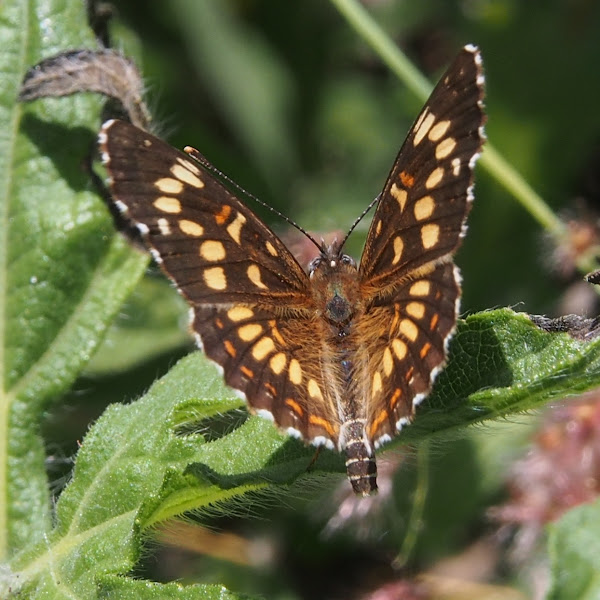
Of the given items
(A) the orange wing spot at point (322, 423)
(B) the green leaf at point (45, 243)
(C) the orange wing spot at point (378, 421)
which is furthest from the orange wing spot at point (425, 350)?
(B) the green leaf at point (45, 243)

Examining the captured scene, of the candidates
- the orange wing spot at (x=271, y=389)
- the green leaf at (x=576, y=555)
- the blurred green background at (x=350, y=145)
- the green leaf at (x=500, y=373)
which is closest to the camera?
the green leaf at (x=576, y=555)

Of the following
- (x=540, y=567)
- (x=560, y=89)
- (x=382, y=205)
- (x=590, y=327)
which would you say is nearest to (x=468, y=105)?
(x=382, y=205)

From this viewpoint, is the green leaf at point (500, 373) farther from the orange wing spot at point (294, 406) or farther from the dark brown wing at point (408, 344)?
the orange wing spot at point (294, 406)

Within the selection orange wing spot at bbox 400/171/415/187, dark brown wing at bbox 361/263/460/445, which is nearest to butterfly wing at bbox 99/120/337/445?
dark brown wing at bbox 361/263/460/445

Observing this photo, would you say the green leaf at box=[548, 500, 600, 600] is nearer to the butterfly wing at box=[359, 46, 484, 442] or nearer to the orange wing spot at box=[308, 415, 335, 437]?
the butterfly wing at box=[359, 46, 484, 442]

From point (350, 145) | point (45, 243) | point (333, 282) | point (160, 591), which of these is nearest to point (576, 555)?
point (160, 591)

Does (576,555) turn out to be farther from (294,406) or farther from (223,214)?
(223,214)

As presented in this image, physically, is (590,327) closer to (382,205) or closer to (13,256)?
(382,205)
